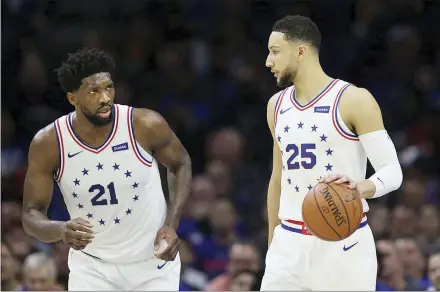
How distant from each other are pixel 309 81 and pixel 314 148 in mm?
397

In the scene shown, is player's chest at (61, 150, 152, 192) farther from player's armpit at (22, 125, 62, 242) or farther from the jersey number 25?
the jersey number 25

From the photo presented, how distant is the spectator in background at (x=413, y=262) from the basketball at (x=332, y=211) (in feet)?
9.46

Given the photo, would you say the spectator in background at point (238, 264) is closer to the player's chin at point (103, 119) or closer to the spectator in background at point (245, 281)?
the spectator in background at point (245, 281)

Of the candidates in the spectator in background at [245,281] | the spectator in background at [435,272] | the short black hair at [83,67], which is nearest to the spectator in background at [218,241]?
the spectator in background at [245,281]

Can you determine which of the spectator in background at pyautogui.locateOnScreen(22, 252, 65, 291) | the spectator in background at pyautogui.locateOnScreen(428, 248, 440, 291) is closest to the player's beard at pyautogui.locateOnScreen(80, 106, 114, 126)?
the spectator in background at pyautogui.locateOnScreen(22, 252, 65, 291)

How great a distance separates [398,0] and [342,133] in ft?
16.2

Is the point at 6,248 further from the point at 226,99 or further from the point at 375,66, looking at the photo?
the point at 375,66

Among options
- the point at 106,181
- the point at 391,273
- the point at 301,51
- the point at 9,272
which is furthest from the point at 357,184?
the point at 9,272

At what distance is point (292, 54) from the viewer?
5.01 metres

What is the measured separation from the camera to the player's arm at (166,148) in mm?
5391

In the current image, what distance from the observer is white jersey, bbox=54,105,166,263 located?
536 cm

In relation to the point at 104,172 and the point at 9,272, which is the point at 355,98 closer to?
the point at 104,172

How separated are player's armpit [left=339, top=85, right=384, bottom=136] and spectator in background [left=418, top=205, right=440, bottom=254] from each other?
3.21 metres

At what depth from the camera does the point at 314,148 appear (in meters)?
4.85
